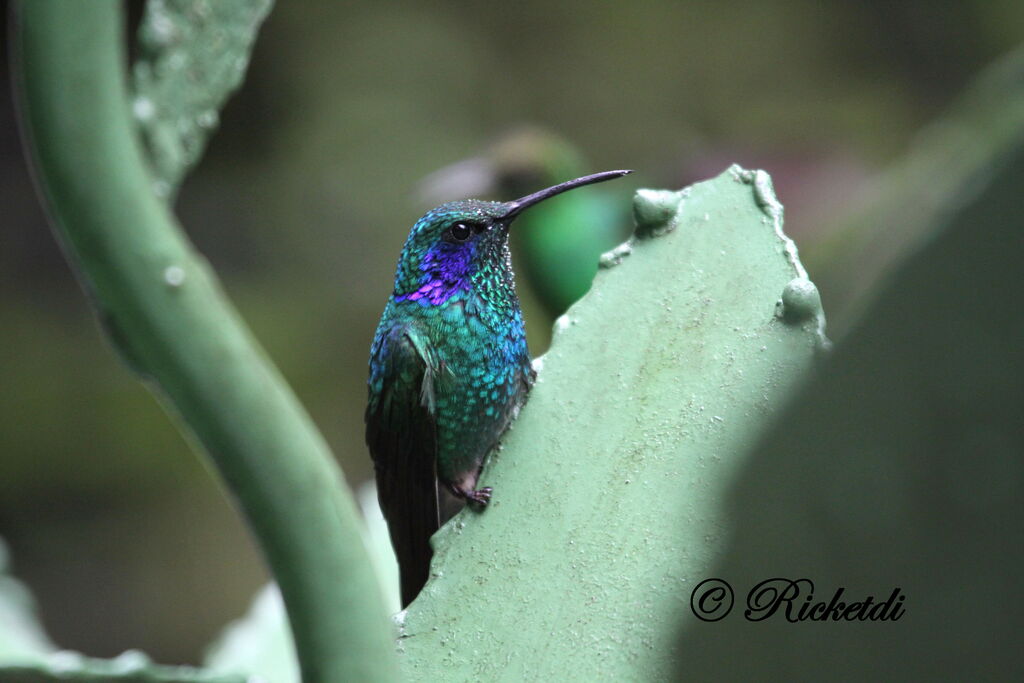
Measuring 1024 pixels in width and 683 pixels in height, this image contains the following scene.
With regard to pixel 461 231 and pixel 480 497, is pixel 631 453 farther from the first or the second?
pixel 461 231

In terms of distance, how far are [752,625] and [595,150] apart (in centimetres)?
333

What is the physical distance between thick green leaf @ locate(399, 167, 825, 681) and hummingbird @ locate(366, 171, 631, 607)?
0.32ft

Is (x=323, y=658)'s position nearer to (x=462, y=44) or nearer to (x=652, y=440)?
(x=652, y=440)

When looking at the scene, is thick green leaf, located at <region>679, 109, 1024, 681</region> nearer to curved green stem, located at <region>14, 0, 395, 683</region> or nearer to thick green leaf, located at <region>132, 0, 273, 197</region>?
curved green stem, located at <region>14, 0, 395, 683</region>

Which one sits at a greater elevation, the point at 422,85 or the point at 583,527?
the point at 422,85

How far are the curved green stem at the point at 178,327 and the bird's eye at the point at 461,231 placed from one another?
0.67ft

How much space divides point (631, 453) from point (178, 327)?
0.61 ft

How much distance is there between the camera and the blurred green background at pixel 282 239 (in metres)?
3.23

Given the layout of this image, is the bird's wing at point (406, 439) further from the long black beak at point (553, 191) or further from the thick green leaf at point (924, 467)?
the thick green leaf at point (924, 467)

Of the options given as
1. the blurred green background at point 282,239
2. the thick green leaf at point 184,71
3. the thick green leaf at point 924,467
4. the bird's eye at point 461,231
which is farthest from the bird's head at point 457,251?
the blurred green background at point 282,239

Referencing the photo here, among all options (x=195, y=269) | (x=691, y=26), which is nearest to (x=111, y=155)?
(x=195, y=269)

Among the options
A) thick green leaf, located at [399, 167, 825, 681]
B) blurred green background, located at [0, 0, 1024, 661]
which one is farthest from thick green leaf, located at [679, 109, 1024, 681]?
blurred green background, located at [0, 0, 1024, 661]

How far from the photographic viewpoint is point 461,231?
58cm

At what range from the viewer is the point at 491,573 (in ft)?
1.47
